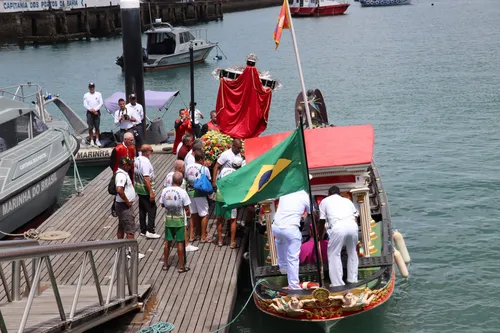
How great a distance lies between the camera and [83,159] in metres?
21.5

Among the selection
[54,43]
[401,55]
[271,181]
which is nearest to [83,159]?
[271,181]

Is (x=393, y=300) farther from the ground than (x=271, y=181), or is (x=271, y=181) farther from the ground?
(x=271, y=181)

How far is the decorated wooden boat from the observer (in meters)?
10.5

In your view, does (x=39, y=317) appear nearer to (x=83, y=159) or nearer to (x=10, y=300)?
(x=10, y=300)

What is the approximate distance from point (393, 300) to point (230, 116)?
5.45 m

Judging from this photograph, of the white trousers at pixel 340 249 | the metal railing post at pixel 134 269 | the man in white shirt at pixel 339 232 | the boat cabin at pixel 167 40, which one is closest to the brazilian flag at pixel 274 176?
the man in white shirt at pixel 339 232

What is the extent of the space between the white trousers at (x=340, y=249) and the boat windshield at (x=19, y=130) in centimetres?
847

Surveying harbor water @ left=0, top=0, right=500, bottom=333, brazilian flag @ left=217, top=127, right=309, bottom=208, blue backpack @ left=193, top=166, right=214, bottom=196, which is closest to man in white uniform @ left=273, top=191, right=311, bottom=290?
brazilian flag @ left=217, top=127, right=309, bottom=208

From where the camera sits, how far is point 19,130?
17.1 m

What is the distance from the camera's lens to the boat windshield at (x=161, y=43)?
158ft

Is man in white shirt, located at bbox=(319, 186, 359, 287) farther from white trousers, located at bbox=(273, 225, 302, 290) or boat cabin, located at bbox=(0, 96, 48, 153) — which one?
boat cabin, located at bbox=(0, 96, 48, 153)

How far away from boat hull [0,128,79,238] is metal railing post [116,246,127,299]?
208 inches

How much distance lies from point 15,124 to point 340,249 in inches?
357

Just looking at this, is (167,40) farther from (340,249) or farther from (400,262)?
(340,249)
